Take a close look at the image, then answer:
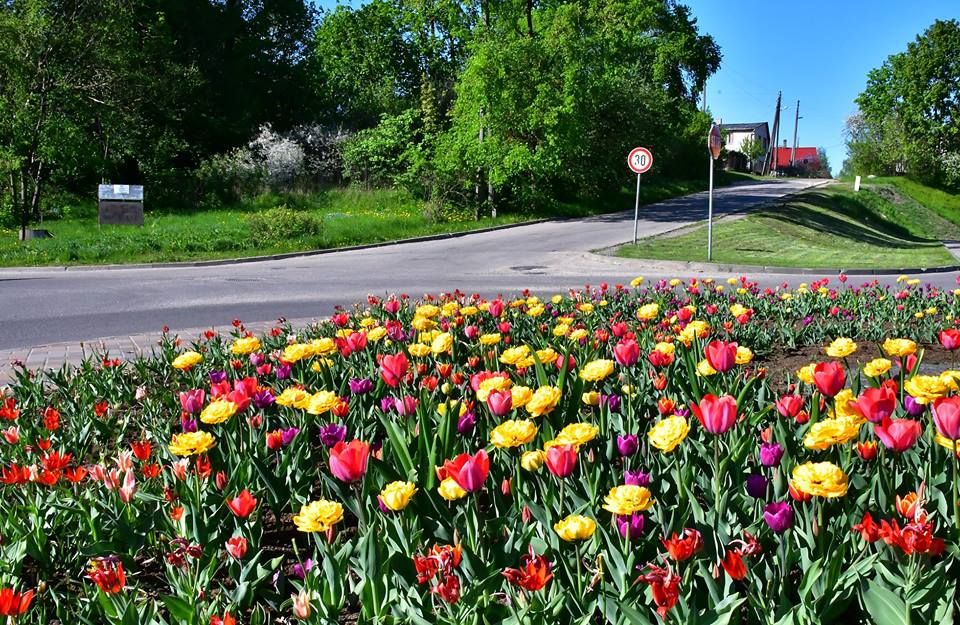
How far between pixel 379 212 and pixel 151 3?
15099 mm

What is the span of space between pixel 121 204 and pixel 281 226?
568 centimetres

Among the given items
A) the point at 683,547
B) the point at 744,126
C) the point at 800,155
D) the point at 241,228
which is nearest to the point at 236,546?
the point at 683,547

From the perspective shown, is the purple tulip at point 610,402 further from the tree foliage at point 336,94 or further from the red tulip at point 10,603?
the tree foliage at point 336,94

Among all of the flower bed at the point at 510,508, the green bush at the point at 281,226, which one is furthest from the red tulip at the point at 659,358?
the green bush at the point at 281,226

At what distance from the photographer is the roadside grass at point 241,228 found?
692 inches

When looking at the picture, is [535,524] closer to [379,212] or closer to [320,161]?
[379,212]

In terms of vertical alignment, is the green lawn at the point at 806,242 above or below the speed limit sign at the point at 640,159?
below

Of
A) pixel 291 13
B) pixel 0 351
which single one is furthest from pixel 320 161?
pixel 0 351

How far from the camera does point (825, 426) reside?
6.41ft

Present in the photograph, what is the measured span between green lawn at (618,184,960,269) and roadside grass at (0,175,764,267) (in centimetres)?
751

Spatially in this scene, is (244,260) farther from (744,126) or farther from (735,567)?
(744,126)

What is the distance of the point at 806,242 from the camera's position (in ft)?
73.3

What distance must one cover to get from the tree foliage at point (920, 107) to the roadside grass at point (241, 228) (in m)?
30.0

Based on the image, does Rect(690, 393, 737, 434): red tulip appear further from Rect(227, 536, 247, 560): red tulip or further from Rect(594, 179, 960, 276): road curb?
Rect(594, 179, 960, 276): road curb
